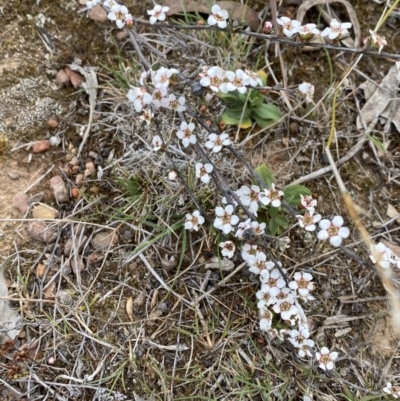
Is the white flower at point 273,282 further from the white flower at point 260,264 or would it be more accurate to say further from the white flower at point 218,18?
the white flower at point 218,18

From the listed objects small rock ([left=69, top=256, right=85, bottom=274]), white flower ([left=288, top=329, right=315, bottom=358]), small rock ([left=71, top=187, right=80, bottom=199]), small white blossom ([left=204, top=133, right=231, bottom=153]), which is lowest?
white flower ([left=288, top=329, right=315, bottom=358])

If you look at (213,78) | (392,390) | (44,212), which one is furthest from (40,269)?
(392,390)

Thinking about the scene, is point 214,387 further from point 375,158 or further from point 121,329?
point 375,158

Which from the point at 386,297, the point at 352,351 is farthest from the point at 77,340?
the point at 386,297

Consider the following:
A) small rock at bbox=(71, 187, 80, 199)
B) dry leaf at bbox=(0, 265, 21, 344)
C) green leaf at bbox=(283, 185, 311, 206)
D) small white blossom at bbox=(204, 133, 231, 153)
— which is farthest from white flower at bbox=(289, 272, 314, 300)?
dry leaf at bbox=(0, 265, 21, 344)

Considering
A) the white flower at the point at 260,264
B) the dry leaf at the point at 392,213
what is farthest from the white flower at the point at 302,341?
A: the dry leaf at the point at 392,213

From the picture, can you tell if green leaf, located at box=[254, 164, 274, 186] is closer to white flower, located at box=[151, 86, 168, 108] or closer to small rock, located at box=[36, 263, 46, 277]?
white flower, located at box=[151, 86, 168, 108]
